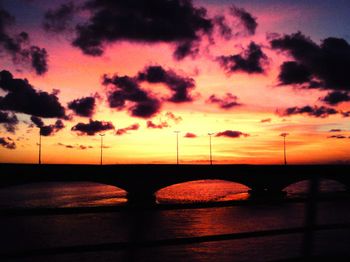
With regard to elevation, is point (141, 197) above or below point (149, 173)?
below

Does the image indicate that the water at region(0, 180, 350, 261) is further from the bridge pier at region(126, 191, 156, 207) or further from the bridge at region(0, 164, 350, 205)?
the bridge at region(0, 164, 350, 205)

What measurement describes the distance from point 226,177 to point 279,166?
831 cm

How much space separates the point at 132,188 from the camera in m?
64.3

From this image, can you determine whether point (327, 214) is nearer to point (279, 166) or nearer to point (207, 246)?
point (279, 166)

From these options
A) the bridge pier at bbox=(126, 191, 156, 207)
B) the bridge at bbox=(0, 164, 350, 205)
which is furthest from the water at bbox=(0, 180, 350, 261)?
the bridge at bbox=(0, 164, 350, 205)

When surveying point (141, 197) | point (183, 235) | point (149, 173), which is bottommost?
point (183, 235)

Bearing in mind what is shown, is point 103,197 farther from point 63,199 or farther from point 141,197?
point 141,197

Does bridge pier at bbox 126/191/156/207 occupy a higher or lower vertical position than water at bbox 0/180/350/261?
higher

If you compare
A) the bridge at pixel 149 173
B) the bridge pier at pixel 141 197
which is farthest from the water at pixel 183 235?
the bridge at pixel 149 173

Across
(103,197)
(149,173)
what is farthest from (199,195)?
(149,173)

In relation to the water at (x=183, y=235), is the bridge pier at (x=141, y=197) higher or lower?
higher

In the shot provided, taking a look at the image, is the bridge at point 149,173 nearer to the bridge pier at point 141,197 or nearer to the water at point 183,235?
the bridge pier at point 141,197

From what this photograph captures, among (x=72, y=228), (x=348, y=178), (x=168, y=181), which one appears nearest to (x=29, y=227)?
(x=72, y=228)

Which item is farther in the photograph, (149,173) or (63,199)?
(63,199)
